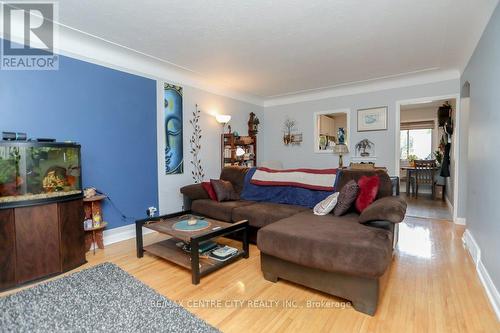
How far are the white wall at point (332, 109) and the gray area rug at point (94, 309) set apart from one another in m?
4.00

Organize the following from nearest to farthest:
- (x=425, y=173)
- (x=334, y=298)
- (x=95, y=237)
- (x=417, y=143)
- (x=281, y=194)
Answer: (x=334, y=298), (x=95, y=237), (x=281, y=194), (x=425, y=173), (x=417, y=143)

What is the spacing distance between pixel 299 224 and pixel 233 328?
0.93 metres

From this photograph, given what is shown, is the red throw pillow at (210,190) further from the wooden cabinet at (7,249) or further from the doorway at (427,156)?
the doorway at (427,156)

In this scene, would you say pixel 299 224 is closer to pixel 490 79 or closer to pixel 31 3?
pixel 490 79

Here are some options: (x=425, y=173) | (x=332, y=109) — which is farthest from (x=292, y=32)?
(x=425, y=173)

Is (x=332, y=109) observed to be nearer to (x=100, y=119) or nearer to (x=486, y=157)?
(x=486, y=157)

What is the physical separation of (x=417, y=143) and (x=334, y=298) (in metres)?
6.80

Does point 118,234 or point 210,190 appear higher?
point 210,190

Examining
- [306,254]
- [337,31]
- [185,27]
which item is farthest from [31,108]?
[337,31]

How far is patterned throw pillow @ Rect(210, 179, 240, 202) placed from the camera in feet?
11.0

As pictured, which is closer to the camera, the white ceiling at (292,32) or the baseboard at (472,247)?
the white ceiling at (292,32)

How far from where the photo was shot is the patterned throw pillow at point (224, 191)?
133 inches

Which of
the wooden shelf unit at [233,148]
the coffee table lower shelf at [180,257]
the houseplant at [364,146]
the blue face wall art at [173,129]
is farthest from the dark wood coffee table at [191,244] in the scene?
the houseplant at [364,146]

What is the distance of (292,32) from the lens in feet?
8.34
